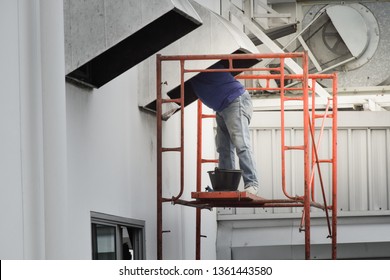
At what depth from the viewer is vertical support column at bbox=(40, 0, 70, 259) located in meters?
8.16

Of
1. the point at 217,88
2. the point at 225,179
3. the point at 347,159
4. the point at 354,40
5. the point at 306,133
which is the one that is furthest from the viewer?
the point at 354,40

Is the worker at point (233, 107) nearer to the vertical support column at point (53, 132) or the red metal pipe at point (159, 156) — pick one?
the red metal pipe at point (159, 156)

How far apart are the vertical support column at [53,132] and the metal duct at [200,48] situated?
184 inches

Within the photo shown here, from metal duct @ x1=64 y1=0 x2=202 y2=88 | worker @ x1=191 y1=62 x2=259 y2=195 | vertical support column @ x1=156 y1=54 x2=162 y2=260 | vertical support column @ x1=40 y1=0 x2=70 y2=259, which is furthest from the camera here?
worker @ x1=191 y1=62 x2=259 y2=195

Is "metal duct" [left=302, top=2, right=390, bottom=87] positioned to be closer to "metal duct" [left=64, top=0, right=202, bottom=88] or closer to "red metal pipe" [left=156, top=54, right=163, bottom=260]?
"red metal pipe" [left=156, top=54, right=163, bottom=260]

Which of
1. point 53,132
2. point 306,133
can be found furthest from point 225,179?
point 53,132

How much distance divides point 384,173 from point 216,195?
5.28 metres

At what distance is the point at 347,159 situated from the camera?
55.6 feet

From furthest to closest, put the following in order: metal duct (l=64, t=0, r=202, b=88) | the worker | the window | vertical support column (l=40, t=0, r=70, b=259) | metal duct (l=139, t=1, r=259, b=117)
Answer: metal duct (l=139, t=1, r=259, b=117) → the worker → the window → metal duct (l=64, t=0, r=202, b=88) → vertical support column (l=40, t=0, r=70, b=259)

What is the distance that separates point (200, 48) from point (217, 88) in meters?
0.56

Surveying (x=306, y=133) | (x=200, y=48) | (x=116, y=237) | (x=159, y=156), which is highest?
(x=200, y=48)

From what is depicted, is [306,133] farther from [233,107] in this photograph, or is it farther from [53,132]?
[53,132]

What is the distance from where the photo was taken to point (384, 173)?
16891 millimetres

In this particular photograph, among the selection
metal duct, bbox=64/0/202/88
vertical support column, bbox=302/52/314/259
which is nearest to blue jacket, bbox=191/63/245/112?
vertical support column, bbox=302/52/314/259
